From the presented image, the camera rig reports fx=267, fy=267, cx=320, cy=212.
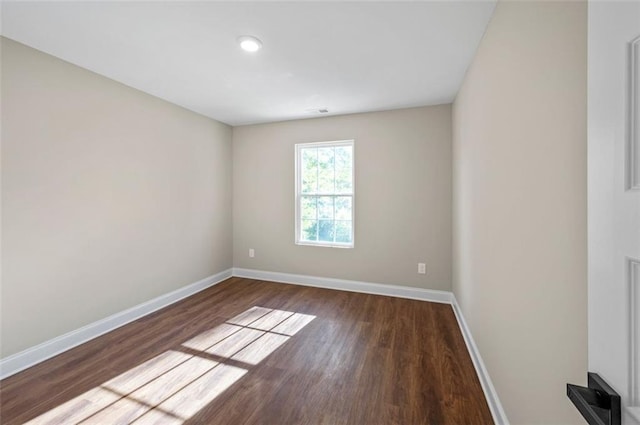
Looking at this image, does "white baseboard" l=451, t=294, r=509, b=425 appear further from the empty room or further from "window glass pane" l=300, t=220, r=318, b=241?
"window glass pane" l=300, t=220, r=318, b=241

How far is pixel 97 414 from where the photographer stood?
1.61 meters

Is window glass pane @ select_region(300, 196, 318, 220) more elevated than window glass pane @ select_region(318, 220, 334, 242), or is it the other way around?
window glass pane @ select_region(300, 196, 318, 220)

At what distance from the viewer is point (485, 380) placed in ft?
5.82

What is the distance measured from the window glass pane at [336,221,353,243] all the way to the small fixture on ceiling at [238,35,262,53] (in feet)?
7.91

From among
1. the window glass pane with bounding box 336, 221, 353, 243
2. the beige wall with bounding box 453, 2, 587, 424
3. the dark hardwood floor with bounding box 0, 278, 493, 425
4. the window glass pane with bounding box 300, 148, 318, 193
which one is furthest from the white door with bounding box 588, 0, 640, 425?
the window glass pane with bounding box 300, 148, 318, 193

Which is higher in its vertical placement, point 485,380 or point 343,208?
point 343,208

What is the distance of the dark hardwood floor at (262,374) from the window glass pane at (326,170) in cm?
174

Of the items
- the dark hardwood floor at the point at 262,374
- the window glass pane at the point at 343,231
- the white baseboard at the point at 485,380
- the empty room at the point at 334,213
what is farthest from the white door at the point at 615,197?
the window glass pane at the point at 343,231

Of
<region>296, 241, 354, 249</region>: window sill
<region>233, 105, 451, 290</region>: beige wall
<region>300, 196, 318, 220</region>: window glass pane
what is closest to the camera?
<region>233, 105, 451, 290</region>: beige wall

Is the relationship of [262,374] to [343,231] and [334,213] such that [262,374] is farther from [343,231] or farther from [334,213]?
[334,213]

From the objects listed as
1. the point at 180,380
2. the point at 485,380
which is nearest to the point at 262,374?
the point at 180,380

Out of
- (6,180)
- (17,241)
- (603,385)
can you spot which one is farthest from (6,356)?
(603,385)

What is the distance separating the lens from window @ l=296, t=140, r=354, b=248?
379cm

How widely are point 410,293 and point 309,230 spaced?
165cm
